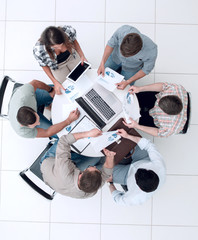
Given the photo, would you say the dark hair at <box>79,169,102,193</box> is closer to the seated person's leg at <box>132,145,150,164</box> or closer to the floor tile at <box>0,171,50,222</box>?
the seated person's leg at <box>132,145,150,164</box>

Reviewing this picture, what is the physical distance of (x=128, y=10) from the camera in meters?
2.79

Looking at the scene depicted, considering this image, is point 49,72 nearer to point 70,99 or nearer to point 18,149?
point 70,99

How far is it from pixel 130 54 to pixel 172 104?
53 centimetres

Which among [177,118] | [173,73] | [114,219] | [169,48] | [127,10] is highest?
[127,10]

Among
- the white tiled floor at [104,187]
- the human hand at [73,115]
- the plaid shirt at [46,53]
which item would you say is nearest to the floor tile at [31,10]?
the white tiled floor at [104,187]

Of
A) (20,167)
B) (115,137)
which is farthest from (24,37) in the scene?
(115,137)

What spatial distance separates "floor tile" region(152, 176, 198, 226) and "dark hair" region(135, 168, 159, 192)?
1.03 m

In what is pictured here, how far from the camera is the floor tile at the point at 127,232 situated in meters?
2.70

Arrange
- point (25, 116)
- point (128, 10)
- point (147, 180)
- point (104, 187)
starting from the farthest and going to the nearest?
1. point (128, 10)
2. point (104, 187)
3. point (25, 116)
4. point (147, 180)

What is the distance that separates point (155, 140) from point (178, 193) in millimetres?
679

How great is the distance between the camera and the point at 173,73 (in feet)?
9.13

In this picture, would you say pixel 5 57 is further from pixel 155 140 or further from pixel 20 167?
pixel 155 140

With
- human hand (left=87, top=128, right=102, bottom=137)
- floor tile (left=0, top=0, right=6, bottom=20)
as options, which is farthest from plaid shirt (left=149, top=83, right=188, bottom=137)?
floor tile (left=0, top=0, right=6, bottom=20)

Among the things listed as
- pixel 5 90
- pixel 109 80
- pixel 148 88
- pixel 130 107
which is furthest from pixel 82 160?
pixel 5 90
